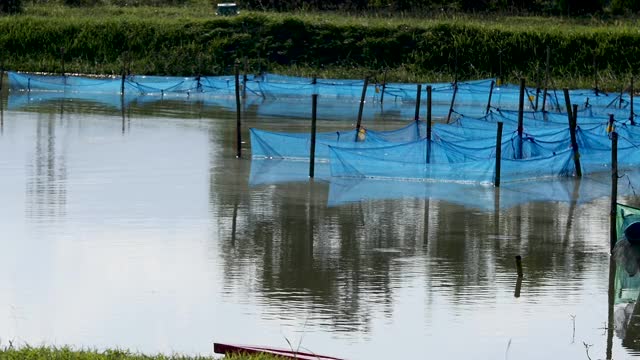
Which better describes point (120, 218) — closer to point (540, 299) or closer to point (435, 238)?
point (435, 238)

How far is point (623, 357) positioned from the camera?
36.1 ft

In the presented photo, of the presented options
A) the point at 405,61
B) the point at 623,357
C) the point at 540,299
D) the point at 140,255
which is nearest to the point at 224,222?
the point at 140,255

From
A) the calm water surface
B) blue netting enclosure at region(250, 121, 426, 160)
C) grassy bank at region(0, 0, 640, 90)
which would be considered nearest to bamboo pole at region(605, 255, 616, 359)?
the calm water surface

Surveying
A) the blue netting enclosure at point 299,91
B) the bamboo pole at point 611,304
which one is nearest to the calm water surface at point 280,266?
the bamboo pole at point 611,304

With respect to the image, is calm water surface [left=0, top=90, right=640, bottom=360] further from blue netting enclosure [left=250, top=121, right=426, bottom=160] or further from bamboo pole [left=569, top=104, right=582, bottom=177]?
bamboo pole [left=569, top=104, right=582, bottom=177]

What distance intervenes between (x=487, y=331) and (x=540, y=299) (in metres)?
1.47

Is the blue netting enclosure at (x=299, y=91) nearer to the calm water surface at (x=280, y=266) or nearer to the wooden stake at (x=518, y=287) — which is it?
the calm water surface at (x=280, y=266)

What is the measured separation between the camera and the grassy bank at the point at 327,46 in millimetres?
40750

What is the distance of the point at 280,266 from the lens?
46.0 feet

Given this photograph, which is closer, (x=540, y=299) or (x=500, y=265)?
(x=540, y=299)

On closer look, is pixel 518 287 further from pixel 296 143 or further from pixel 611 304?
pixel 296 143

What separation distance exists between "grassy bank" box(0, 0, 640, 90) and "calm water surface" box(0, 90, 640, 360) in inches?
767

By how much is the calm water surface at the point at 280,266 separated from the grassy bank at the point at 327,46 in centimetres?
1949

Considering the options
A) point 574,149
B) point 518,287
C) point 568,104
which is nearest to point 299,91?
point 568,104
